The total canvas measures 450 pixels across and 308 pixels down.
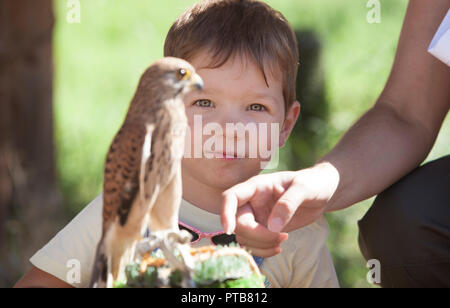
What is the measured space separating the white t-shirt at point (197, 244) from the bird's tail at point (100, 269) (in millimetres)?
626

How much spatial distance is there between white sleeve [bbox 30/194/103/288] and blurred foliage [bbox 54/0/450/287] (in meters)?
2.55

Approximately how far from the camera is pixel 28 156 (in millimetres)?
4582

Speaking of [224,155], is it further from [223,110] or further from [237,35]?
[237,35]

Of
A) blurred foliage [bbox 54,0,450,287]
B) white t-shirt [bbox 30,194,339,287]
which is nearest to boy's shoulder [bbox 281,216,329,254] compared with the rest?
white t-shirt [bbox 30,194,339,287]

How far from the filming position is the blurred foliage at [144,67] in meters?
5.18

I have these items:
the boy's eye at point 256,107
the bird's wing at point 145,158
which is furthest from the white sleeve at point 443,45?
the bird's wing at point 145,158

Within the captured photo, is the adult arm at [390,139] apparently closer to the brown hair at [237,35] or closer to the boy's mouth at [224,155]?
the boy's mouth at [224,155]

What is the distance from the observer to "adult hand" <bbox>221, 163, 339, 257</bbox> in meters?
1.83

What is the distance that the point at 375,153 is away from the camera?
102 inches

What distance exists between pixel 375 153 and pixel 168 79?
127cm

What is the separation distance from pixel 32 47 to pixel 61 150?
4.66 ft

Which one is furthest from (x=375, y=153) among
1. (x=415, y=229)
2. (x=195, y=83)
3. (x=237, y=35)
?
(x=195, y=83)

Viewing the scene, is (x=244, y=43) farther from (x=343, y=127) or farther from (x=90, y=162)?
(x=343, y=127)
